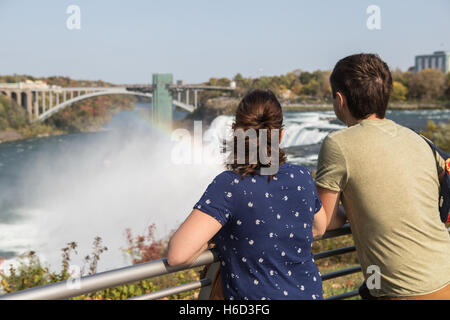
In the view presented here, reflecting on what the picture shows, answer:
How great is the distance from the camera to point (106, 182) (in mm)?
50688

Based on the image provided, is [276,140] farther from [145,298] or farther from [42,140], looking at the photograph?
[42,140]

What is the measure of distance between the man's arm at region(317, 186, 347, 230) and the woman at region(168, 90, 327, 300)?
0.13m

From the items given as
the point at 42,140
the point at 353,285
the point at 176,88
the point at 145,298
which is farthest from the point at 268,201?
the point at 42,140

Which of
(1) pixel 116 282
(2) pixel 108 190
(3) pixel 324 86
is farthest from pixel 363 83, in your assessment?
(2) pixel 108 190

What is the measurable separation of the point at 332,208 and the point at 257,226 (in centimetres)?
36

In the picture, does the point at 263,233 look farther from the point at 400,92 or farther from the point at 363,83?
the point at 400,92

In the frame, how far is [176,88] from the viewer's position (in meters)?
43.1

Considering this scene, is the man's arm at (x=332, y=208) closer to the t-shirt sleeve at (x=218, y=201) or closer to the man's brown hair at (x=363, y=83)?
the man's brown hair at (x=363, y=83)

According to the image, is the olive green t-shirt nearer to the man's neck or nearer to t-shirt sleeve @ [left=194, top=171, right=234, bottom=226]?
the man's neck

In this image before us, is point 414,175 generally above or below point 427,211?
above

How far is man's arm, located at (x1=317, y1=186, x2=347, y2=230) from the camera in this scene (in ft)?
4.95

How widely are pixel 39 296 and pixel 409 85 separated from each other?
158 ft

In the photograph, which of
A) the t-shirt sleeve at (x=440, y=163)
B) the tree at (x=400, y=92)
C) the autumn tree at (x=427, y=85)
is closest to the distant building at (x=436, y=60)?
the autumn tree at (x=427, y=85)

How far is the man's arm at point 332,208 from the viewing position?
151 cm
